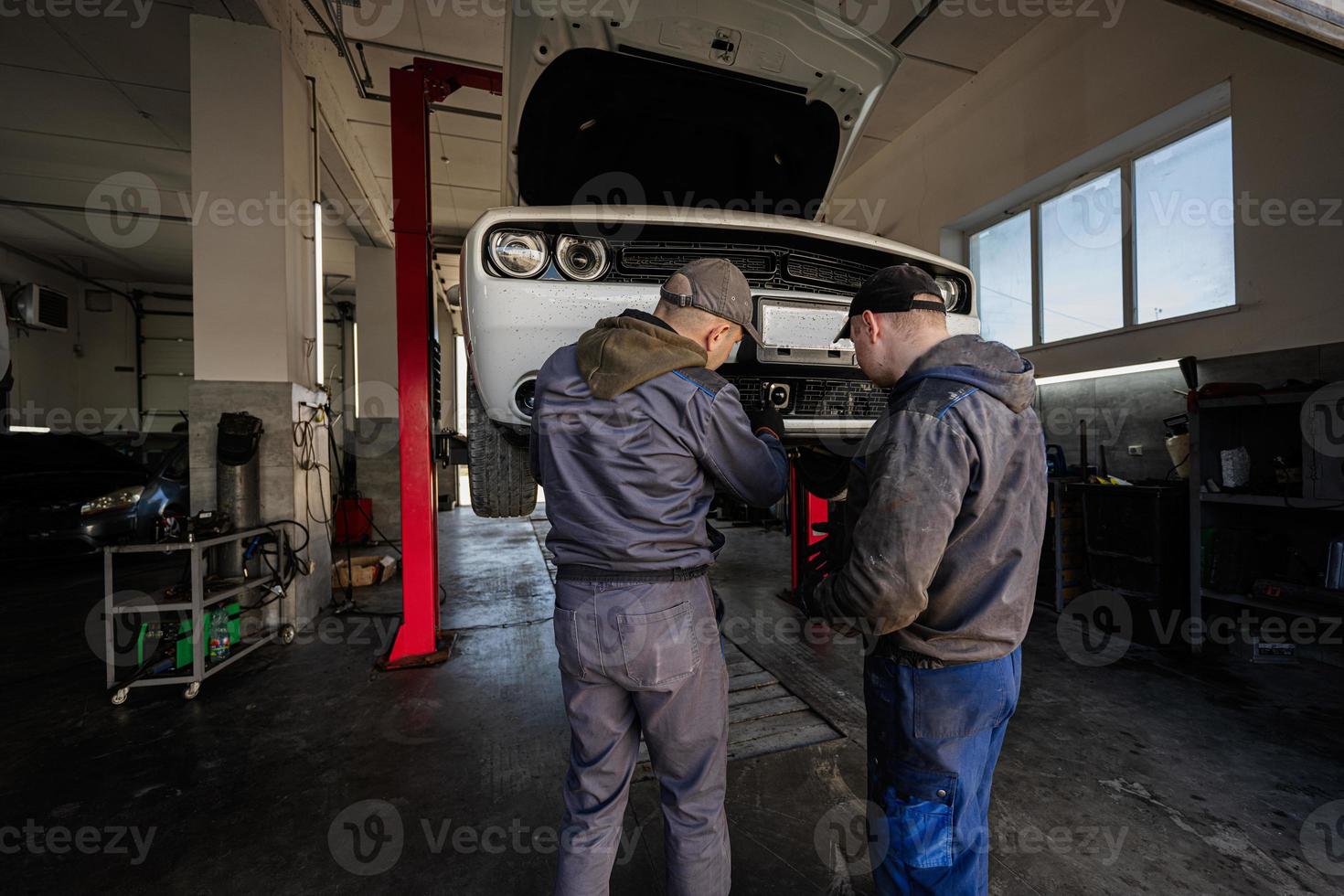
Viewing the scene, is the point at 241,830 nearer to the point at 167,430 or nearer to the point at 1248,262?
the point at 1248,262

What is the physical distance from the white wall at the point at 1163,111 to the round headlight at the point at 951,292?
2299 mm

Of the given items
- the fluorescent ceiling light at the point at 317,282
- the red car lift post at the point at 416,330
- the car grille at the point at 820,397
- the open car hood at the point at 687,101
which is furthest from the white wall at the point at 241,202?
the car grille at the point at 820,397

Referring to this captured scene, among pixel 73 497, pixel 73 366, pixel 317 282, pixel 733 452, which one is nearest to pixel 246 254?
pixel 317 282

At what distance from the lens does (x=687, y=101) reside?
6.71 ft

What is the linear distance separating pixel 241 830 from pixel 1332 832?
3.14 m

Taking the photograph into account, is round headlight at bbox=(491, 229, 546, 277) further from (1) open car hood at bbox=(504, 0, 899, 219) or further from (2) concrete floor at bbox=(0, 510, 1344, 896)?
(2) concrete floor at bbox=(0, 510, 1344, 896)

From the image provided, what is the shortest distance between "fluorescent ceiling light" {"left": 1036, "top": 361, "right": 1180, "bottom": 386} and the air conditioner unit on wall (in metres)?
11.1

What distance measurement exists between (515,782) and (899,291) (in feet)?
6.09

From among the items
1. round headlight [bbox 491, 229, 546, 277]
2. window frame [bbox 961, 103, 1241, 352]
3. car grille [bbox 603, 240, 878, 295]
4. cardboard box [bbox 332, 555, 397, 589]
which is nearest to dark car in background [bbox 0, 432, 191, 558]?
cardboard box [bbox 332, 555, 397, 589]

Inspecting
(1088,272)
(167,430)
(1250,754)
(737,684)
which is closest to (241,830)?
(737,684)

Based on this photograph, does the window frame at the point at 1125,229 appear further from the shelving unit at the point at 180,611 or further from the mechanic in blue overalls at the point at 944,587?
the shelving unit at the point at 180,611

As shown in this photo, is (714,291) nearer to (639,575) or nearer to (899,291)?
(899,291)

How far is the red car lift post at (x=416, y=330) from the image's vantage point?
280 centimetres

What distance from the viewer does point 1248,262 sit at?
3.12 metres
